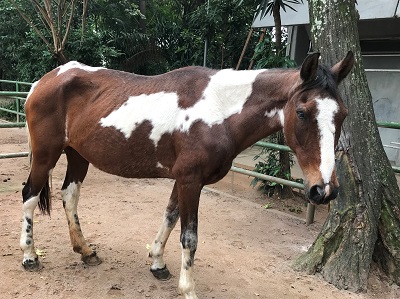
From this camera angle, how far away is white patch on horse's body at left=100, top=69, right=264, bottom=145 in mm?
2418

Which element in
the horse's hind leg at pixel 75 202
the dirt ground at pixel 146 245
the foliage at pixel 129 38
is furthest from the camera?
the foliage at pixel 129 38

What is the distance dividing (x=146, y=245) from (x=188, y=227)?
1213 millimetres

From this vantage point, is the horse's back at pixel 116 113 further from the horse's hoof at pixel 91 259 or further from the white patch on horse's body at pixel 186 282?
the horse's hoof at pixel 91 259

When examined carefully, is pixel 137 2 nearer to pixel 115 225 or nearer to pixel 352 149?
pixel 115 225

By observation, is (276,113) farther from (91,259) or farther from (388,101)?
(388,101)

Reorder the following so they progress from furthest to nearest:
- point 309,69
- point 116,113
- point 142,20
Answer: point 142,20 < point 116,113 < point 309,69

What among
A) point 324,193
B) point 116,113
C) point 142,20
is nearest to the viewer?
point 324,193

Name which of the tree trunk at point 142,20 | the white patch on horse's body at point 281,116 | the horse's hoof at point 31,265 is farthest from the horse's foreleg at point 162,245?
the tree trunk at point 142,20

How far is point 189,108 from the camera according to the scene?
2.45 meters

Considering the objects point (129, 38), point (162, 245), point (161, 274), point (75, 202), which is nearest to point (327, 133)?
point (162, 245)

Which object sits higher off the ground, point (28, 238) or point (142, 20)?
point (142, 20)

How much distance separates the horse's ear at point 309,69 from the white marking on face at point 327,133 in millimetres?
166

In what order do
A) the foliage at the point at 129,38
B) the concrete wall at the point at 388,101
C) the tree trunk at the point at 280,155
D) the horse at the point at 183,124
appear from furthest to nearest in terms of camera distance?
the foliage at the point at 129,38 → the concrete wall at the point at 388,101 → the tree trunk at the point at 280,155 → the horse at the point at 183,124

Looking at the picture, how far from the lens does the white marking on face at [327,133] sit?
1.95 metres
